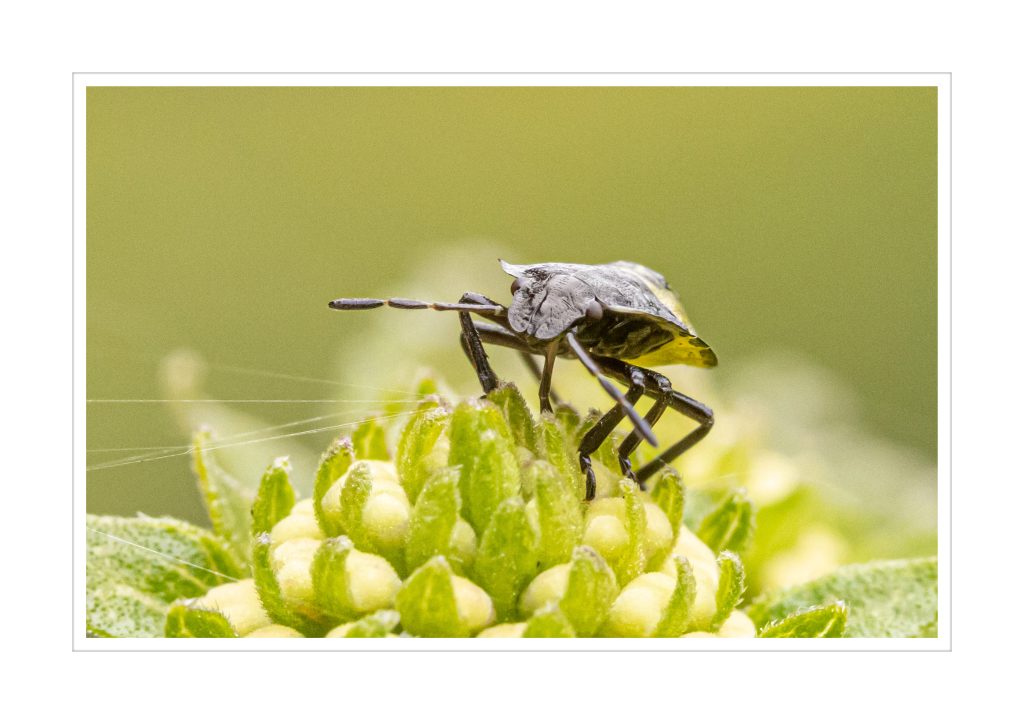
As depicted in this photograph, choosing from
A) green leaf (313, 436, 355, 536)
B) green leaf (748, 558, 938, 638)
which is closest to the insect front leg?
green leaf (313, 436, 355, 536)

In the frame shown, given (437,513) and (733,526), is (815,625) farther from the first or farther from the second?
(437,513)

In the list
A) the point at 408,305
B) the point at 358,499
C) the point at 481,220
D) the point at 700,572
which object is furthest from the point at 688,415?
the point at 481,220

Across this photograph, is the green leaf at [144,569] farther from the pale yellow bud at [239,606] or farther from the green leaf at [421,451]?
the green leaf at [421,451]

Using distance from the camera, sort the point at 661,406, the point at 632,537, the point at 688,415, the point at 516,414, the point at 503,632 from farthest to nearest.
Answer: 1. the point at 688,415
2. the point at 661,406
3. the point at 516,414
4. the point at 632,537
5. the point at 503,632

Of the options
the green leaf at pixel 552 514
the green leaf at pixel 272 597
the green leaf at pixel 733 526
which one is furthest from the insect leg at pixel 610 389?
the green leaf at pixel 272 597

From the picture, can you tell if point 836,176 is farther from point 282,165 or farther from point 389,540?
point 389,540

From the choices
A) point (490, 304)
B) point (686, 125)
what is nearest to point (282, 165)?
point (686, 125)
